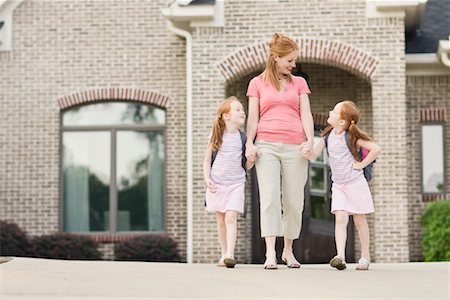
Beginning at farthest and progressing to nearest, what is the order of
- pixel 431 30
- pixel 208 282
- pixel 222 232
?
pixel 431 30
pixel 222 232
pixel 208 282

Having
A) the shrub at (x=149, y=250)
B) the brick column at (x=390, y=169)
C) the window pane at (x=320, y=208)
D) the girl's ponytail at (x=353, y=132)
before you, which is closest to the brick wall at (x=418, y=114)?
the brick column at (x=390, y=169)

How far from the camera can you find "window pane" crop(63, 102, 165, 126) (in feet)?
53.5

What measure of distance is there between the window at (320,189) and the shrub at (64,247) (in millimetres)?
3817

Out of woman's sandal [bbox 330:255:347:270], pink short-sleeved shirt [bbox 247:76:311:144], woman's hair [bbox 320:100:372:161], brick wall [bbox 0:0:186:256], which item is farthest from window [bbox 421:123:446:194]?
pink short-sleeved shirt [bbox 247:76:311:144]

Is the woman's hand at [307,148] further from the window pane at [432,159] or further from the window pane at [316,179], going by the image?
the window pane at [316,179]

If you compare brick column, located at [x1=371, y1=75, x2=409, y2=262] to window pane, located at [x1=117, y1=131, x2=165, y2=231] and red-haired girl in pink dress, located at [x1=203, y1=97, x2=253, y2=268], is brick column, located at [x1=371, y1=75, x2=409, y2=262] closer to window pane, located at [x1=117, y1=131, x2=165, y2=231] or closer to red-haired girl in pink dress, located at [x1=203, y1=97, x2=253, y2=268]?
window pane, located at [x1=117, y1=131, x2=165, y2=231]

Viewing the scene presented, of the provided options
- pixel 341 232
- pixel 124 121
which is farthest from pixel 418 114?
pixel 341 232

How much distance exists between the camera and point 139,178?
16.4 m

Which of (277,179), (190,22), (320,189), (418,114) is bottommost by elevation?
(320,189)

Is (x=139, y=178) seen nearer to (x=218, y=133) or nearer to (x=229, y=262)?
(x=218, y=133)

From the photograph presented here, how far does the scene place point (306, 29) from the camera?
593 inches

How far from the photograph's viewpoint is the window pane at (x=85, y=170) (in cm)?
1641

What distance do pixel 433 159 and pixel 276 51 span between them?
8.36 metres

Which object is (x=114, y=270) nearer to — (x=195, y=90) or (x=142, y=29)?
(x=195, y=90)
